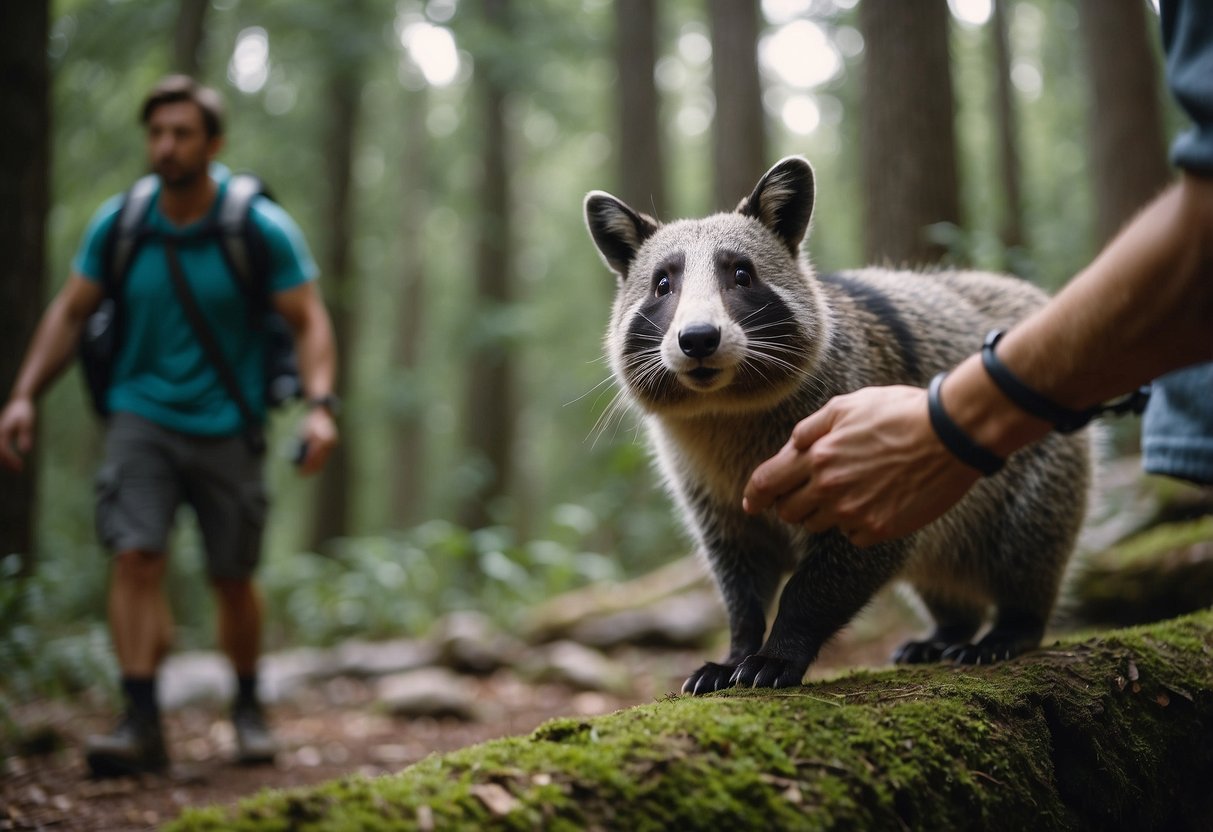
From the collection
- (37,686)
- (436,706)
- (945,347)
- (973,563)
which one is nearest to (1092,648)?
(973,563)

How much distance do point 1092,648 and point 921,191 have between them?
423 centimetres

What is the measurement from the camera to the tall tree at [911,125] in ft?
21.3

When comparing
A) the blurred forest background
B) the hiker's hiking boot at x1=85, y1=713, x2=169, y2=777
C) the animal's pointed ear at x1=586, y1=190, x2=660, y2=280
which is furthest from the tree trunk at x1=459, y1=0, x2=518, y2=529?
the animal's pointed ear at x1=586, y1=190, x2=660, y2=280

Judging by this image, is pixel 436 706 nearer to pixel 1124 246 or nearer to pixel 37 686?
pixel 37 686

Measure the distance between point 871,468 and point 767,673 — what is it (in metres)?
1.09

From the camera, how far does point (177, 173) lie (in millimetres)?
5320

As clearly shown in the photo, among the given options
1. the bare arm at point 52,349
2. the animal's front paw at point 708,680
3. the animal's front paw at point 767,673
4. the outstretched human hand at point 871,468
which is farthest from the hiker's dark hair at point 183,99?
the outstretched human hand at point 871,468

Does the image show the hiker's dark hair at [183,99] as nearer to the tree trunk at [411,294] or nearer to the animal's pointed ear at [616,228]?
the animal's pointed ear at [616,228]

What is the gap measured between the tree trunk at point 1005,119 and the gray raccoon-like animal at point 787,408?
1095cm

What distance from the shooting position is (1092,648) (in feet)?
10.2

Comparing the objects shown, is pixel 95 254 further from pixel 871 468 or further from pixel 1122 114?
pixel 1122 114

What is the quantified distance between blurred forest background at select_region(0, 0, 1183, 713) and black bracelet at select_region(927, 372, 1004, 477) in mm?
1459

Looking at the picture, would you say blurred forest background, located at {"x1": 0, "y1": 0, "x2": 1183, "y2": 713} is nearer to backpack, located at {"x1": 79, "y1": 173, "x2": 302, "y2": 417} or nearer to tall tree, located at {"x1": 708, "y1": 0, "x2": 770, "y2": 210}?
tall tree, located at {"x1": 708, "y1": 0, "x2": 770, "y2": 210}

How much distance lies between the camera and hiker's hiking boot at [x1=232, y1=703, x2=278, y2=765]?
530 cm
